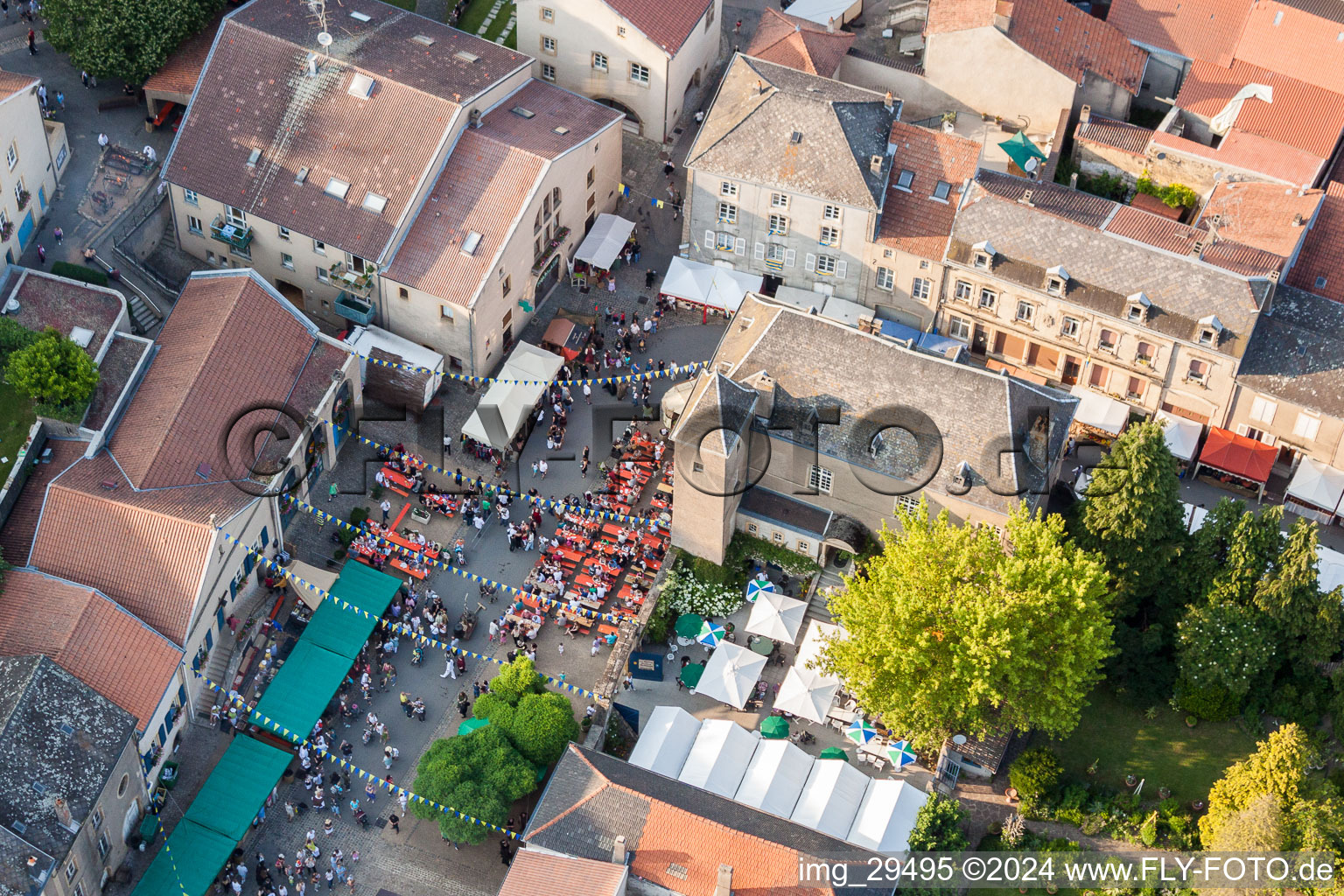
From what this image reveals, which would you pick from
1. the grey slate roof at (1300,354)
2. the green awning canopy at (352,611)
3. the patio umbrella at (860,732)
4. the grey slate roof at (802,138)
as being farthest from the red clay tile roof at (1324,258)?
the green awning canopy at (352,611)

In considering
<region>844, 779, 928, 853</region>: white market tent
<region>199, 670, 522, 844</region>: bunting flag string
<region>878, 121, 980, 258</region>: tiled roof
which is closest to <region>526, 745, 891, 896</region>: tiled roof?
<region>844, 779, 928, 853</region>: white market tent

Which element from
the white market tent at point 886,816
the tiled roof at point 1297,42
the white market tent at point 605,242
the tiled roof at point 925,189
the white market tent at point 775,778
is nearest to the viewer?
the white market tent at point 886,816

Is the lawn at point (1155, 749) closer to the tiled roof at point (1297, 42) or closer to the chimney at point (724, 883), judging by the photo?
the chimney at point (724, 883)

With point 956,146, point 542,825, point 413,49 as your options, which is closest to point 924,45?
point 956,146

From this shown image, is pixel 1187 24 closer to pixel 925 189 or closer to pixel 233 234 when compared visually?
pixel 925 189

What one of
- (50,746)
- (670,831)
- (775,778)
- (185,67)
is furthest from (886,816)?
(185,67)

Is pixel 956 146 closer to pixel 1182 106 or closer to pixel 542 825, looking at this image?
pixel 1182 106
